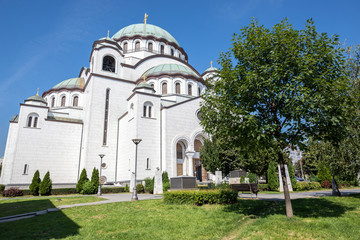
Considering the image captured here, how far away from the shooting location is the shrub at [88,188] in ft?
68.4

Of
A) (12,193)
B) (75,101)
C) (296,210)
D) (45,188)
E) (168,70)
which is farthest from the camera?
(75,101)

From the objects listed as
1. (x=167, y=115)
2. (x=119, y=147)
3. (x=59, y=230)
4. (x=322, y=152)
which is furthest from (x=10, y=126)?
(x=322, y=152)

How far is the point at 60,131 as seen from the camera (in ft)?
88.1

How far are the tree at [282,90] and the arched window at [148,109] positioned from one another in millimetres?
17271

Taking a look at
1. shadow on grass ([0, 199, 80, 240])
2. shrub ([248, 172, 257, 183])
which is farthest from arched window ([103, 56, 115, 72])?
shadow on grass ([0, 199, 80, 240])

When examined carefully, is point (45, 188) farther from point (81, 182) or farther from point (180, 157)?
point (180, 157)

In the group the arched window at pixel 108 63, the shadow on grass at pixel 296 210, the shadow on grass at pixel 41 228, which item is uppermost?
the arched window at pixel 108 63

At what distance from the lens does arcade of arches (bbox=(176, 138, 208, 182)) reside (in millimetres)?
25672

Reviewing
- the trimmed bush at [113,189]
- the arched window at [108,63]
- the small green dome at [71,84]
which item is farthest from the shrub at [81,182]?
the small green dome at [71,84]

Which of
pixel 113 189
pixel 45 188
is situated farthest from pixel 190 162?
pixel 45 188

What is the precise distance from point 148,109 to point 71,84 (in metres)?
14.4

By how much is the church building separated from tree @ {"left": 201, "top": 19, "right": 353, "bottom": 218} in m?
16.6

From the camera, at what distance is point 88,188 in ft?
68.5

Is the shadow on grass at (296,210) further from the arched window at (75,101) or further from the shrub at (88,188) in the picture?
the arched window at (75,101)
